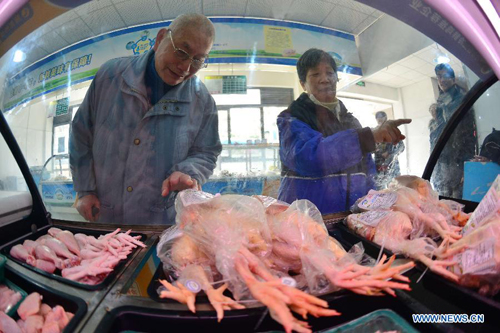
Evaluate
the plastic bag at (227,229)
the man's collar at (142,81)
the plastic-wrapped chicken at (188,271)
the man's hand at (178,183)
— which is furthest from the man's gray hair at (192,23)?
the plastic-wrapped chicken at (188,271)

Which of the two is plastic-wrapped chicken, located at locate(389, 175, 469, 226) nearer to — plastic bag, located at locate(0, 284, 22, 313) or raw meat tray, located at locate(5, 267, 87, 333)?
raw meat tray, located at locate(5, 267, 87, 333)

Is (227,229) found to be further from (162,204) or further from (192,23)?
(192,23)

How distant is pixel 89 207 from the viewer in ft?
3.95

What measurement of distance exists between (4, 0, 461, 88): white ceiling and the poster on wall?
0.10 ft

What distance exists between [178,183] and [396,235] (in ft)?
3.05

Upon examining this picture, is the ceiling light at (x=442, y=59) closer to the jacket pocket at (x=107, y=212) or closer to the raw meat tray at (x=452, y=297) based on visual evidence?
the raw meat tray at (x=452, y=297)

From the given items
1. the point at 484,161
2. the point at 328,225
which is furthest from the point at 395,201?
the point at 484,161

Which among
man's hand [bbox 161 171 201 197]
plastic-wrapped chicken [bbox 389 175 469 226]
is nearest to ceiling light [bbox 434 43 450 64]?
plastic-wrapped chicken [bbox 389 175 469 226]

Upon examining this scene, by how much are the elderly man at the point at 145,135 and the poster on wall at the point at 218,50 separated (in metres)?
0.07

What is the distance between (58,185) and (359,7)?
1856mm

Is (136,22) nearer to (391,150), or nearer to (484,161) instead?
(391,150)

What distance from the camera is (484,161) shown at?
1289 millimetres

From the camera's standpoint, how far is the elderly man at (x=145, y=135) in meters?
1.12

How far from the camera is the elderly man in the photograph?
44.3 inches
